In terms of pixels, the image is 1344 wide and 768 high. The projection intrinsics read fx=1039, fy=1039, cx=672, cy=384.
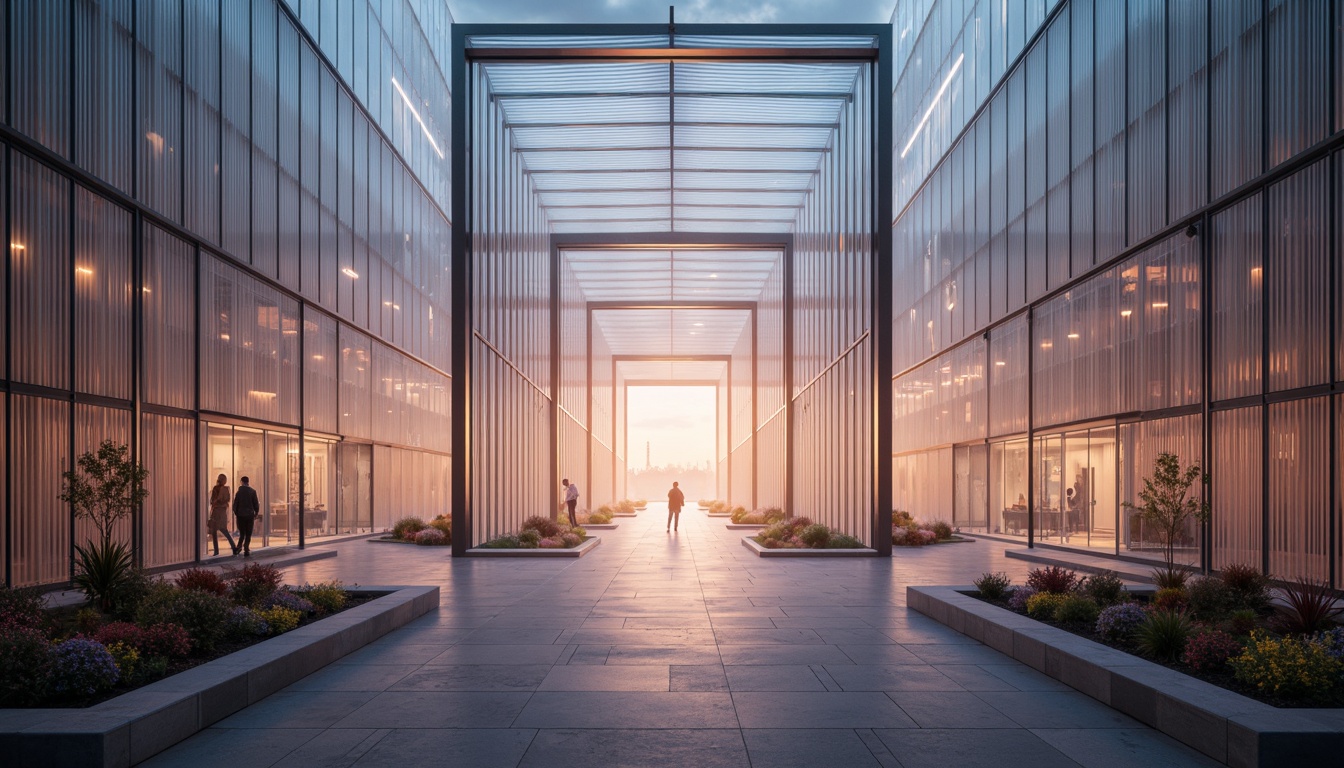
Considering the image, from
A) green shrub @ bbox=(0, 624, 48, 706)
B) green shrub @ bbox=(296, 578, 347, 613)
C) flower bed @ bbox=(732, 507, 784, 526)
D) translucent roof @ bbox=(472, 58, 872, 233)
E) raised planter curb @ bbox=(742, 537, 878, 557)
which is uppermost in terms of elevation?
translucent roof @ bbox=(472, 58, 872, 233)

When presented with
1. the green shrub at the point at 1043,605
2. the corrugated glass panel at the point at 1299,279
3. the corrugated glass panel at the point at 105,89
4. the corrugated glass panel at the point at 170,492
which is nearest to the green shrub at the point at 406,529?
the corrugated glass panel at the point at 170,492

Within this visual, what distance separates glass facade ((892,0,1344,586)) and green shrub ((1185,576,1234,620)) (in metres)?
3.63

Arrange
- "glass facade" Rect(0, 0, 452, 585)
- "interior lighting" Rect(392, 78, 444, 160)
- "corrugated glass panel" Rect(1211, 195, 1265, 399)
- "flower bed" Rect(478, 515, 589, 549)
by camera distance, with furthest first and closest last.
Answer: "interior lighting" Rect(392, 78, 444, 160)
"flower bed" Rect(478, 515, 589, 549)
"corrugated glass panel" Rect(1211, 195, 1265, 399)
"glass facade" Rect(0, 0, 452, 585)

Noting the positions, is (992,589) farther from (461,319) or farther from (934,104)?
(934,104)

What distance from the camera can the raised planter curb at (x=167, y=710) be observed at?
6035 mm

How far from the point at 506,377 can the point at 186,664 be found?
21.4 metres

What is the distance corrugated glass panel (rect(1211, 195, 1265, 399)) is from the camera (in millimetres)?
15812

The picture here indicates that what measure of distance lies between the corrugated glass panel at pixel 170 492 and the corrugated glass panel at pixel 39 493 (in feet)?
8.31

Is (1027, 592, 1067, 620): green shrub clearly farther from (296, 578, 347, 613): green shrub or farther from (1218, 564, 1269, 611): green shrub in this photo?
(296, 578, 347, 613): green shrub

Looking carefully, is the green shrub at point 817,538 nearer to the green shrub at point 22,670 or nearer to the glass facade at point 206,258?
the glass facade at point 206,258

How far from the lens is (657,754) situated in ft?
21.6

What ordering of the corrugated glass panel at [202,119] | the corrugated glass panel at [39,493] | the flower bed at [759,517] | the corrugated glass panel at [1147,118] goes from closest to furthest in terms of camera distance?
the corrugated glass panel at [39,493] < the corrugated glass panel at [1147,118] < the corrugated glass panel at [202,119] < the flower bed at [759,517]

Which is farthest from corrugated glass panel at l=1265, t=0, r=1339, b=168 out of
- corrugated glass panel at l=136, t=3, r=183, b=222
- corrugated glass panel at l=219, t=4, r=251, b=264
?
corrugated glass panel at l=219, t=4, r=251, b=264

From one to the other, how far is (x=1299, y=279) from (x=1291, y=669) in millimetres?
9589
